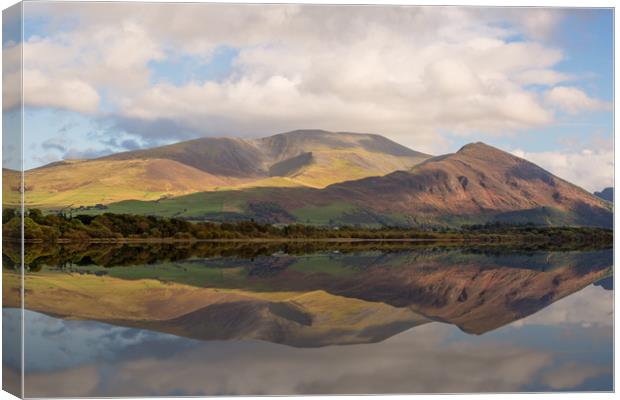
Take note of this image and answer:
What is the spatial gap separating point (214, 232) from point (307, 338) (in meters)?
52.1

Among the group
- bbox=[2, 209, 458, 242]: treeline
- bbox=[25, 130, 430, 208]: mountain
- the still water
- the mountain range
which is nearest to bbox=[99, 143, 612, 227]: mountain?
the mountain range

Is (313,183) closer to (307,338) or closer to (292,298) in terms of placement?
(292,298)

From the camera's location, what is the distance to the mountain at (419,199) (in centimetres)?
11388

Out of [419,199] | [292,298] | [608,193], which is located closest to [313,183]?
[419,199]

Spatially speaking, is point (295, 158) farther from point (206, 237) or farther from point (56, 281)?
point (56, 281)

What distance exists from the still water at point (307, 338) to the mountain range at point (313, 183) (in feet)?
295

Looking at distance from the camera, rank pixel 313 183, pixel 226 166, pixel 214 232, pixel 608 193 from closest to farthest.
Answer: pixel 608 193
pixel 214 232
pixel 313 183
pixel 226 166

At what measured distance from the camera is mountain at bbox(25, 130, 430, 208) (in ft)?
380

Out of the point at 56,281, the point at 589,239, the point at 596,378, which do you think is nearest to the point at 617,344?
the point at 596,378

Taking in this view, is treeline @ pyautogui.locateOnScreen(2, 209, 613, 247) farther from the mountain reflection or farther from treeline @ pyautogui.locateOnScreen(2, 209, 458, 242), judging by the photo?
the mountain reflection

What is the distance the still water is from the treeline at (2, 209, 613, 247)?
41.7 feet

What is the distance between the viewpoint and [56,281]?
18.2m

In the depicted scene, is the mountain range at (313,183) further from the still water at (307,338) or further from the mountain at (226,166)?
the still water at (307,338)

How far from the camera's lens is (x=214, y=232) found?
6212cm
